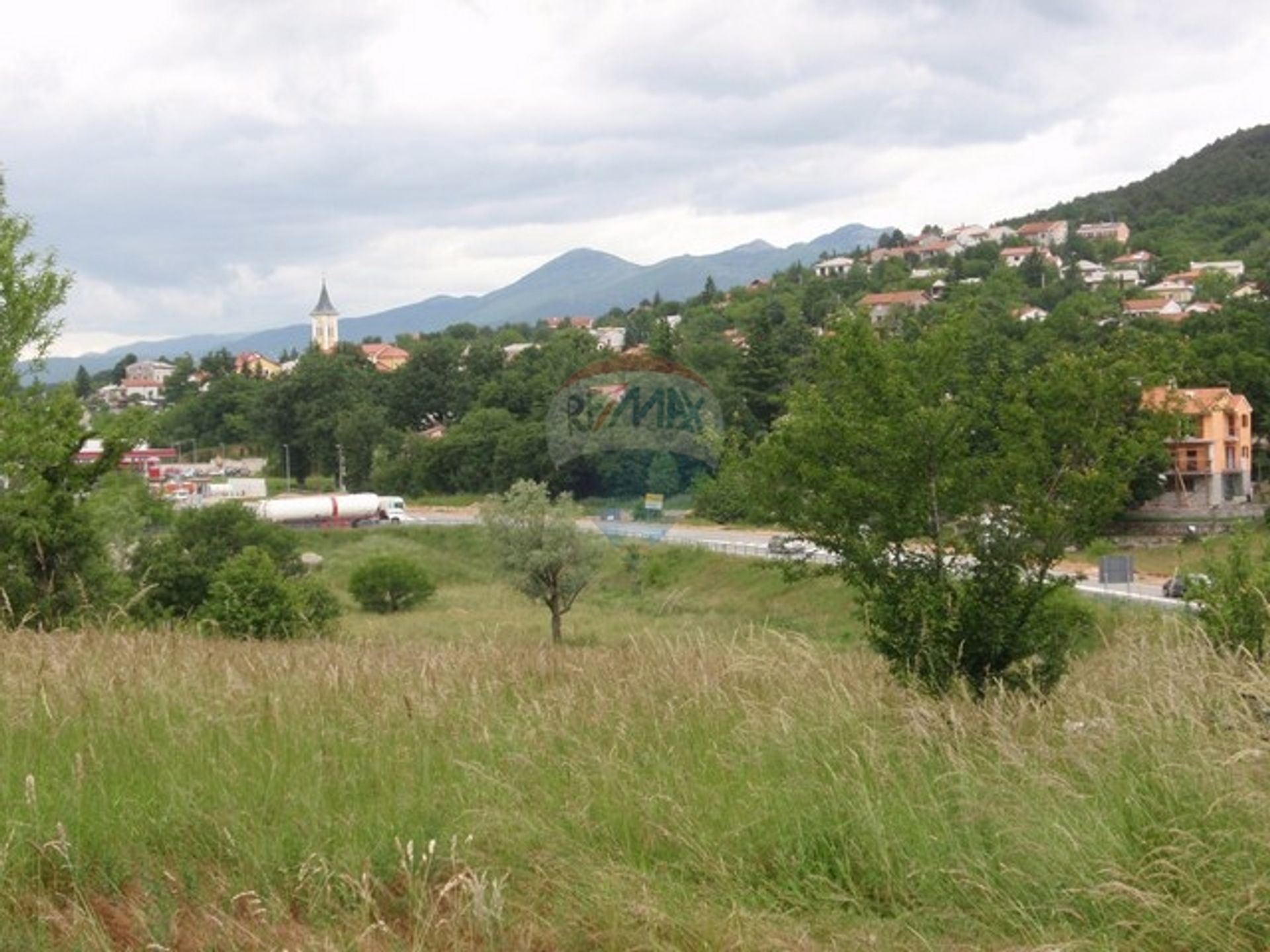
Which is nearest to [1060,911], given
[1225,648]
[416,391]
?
[1225,648]

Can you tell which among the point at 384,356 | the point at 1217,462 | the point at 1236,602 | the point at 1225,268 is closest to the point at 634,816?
the point at 1236,602

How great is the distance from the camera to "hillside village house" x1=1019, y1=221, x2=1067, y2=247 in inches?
5123

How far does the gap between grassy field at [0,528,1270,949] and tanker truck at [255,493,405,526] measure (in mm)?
44656

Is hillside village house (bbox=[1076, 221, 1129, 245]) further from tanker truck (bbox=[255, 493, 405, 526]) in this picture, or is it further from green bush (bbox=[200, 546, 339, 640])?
green bush (bbox=[200, 546, 339, 640])

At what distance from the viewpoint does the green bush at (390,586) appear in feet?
117

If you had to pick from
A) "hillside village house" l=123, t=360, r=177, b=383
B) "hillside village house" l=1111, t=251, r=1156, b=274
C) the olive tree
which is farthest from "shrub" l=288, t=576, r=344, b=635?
"hillside village house" l=123, t=360, r=177, b=383

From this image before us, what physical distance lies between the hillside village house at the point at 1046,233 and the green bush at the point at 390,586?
10401 centimetres

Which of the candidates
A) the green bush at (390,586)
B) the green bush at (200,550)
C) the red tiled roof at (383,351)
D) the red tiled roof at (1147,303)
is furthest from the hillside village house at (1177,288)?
the green bush at (200,550)

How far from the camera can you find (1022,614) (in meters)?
5.82

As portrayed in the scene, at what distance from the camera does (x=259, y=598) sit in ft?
74.7

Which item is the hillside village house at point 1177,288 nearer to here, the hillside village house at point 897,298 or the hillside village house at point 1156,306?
the hillside village house at point 1156,306

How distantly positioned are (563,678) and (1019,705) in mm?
1854

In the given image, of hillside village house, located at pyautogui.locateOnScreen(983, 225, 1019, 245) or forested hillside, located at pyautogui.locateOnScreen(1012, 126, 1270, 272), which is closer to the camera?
forested hillside, located at pyautogui.locateOnScreen(1012, 126, 1270, 272)

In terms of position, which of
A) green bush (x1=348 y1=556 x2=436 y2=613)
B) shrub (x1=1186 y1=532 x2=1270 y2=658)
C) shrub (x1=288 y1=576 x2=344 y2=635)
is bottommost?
green bush (x1=348 y1=556 x2=436 y2=613)
